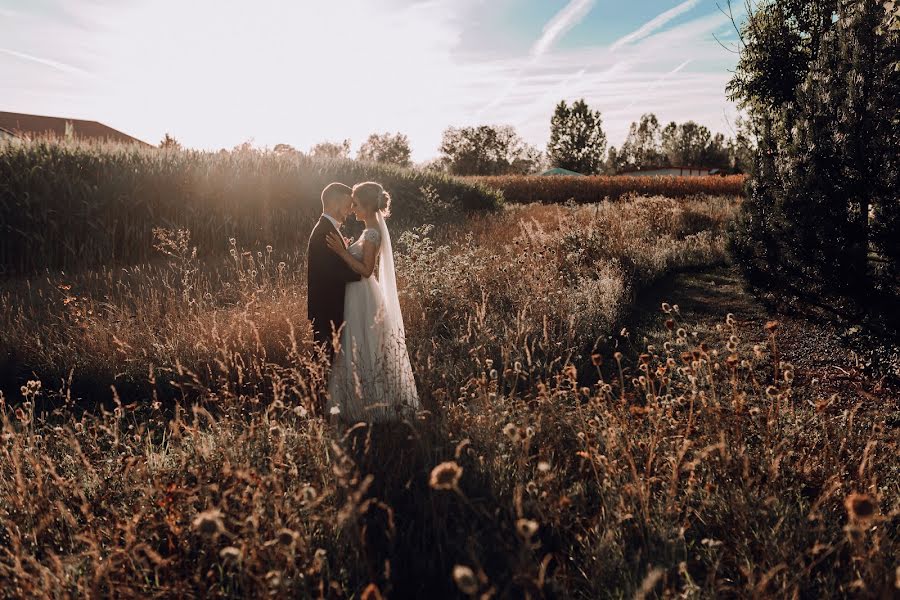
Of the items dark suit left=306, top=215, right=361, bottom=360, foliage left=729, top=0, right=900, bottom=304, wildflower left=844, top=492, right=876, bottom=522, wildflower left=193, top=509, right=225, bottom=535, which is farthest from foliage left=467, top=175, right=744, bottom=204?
wildflower left=193, top=509, right=225, bottom=535

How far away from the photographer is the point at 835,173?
4.11 m

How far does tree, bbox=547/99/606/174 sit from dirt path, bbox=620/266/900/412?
79083 millimetres

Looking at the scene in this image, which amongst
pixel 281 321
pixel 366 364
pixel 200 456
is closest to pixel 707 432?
pixel 366 364

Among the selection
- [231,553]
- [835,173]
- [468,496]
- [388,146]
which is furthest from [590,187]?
[388,146]

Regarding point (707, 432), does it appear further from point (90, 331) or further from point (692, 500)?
point (90, 331)

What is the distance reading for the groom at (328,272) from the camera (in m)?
3.92

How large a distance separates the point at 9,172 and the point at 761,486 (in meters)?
12.3

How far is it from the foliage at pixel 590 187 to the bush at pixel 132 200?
22314 millimetres

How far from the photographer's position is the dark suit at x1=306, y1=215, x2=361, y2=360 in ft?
12.9

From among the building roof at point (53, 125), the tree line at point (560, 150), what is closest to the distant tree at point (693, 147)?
the tree line at point (560, 150)

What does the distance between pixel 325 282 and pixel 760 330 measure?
479cm

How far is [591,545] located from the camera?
241 centimetres

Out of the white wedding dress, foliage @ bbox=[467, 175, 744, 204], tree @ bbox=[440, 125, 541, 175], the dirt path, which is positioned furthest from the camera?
tree @ bbox=[440, 125, 541, 175]

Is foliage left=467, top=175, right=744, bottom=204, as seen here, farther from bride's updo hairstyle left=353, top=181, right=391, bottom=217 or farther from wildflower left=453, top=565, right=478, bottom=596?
wildflower left=453, top=565, right=478, bottom=596
